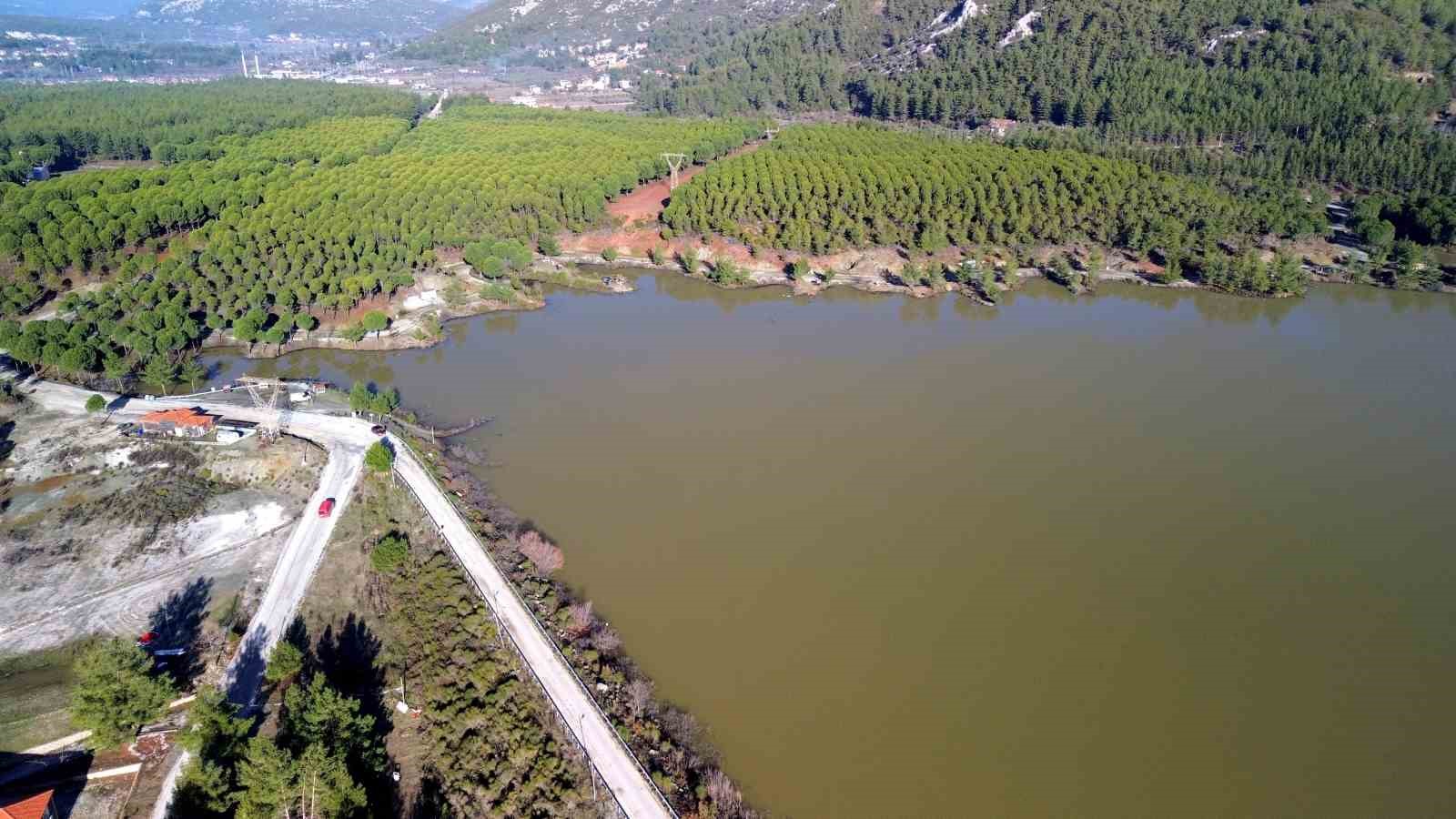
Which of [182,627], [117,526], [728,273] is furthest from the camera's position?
[728,273]

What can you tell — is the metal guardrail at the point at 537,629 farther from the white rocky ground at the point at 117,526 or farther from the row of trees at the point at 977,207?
the row of trees at the point at 977,207

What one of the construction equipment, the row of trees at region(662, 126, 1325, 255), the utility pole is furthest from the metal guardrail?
the utility pole

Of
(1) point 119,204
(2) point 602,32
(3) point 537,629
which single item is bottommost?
(3) point 537,629

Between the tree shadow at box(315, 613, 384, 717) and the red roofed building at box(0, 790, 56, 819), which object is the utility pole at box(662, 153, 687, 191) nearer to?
the tree shadow at box(315, 613, 384, 717)

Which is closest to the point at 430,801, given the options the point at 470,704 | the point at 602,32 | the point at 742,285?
the point at 470,704

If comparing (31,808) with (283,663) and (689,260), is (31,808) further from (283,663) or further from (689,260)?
(689,260)

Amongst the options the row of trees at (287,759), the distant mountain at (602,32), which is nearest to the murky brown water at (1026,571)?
the row of trees at (287,759)

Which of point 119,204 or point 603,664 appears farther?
point 119,204
